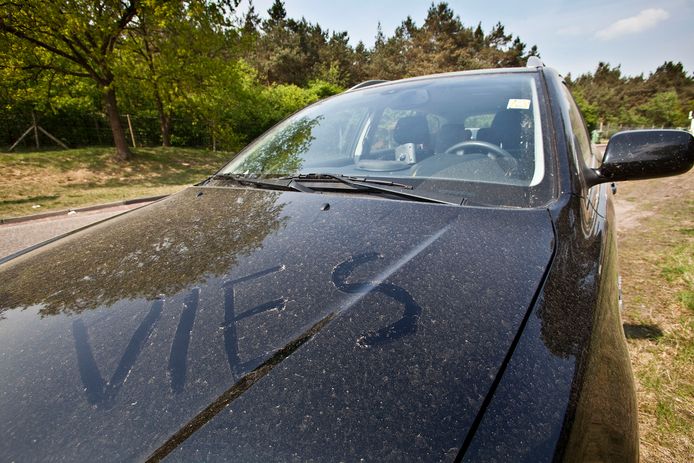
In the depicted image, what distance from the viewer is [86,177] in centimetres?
1169

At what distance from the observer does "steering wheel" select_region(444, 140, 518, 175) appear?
1.39m

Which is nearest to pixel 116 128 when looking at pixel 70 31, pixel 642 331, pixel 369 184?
pixel 70 31

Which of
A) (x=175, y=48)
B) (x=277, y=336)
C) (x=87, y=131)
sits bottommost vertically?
(x=277, y=336)

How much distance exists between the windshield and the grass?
553 centimetres

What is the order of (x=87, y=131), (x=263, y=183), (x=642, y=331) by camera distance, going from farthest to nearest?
(x=87, y=131) → (x=642, y=331) → (x=263, y=183)

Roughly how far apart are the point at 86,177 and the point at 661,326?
14.1 m

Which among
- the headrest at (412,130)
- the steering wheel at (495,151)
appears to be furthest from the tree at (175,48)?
the steering wheel at (495,151)

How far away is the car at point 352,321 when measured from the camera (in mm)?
594

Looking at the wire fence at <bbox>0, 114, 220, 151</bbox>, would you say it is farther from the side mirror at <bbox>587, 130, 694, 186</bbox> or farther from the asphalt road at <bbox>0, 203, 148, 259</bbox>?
the side mirror at <bbox>587, 130, 694, 186</bbox>

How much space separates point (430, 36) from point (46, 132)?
39134mm

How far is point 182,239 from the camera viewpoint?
1295mm

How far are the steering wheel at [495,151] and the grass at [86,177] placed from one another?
20.8 ft

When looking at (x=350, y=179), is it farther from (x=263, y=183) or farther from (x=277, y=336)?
(x=277, y=336)

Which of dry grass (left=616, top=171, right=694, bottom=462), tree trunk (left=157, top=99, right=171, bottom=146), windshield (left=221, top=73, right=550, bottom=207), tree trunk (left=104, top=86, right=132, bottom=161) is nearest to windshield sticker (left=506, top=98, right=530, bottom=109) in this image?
windshield (left=221, top=73, right=550, bottom=207)
